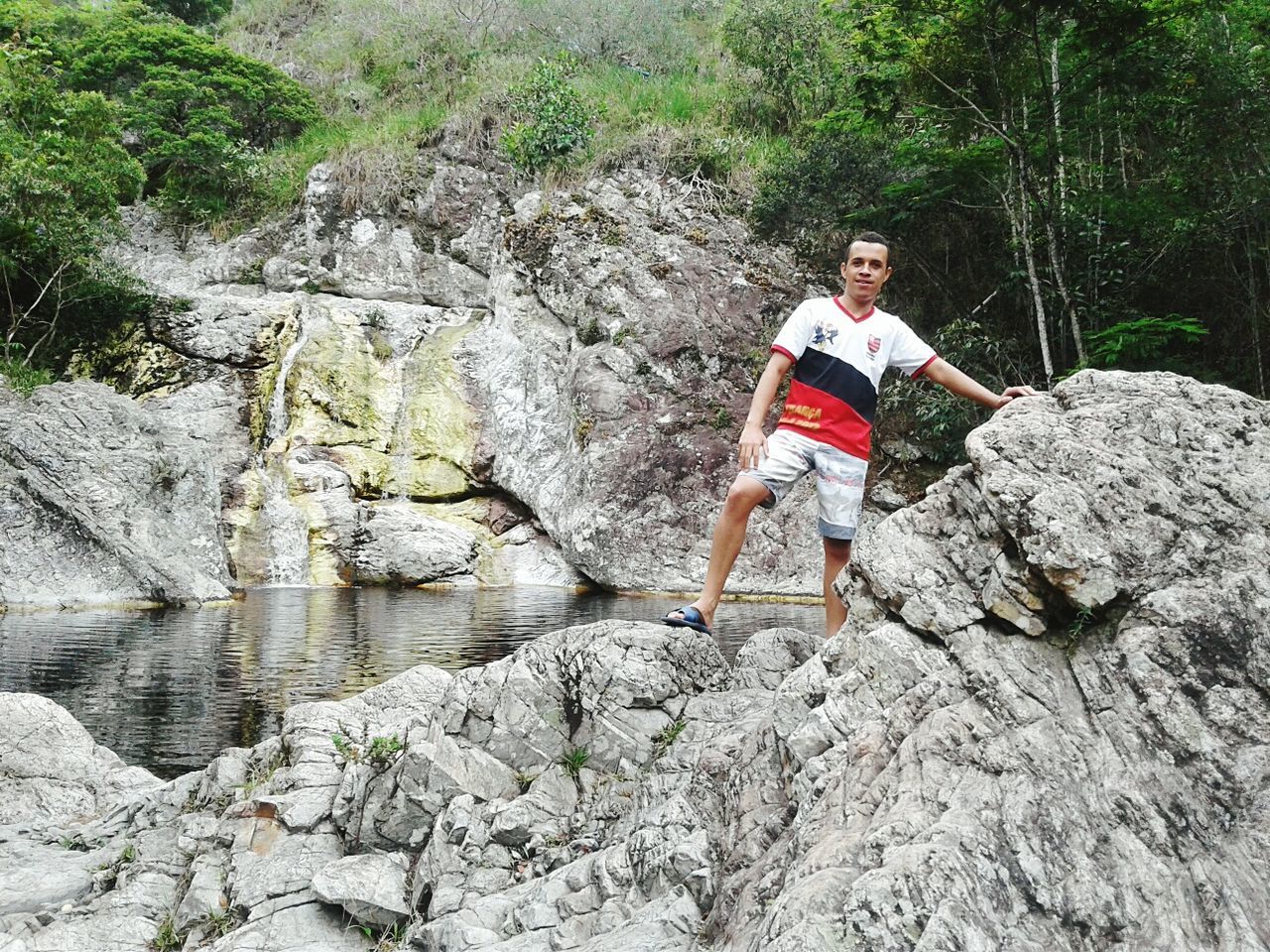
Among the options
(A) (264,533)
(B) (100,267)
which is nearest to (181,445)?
(A) (264,533)

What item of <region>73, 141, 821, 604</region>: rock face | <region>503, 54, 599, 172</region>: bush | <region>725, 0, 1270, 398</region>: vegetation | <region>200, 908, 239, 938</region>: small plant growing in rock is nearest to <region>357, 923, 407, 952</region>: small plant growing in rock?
<region>200, 908, 239, 938</region>: small plant growing in rock

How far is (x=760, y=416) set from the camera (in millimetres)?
4125

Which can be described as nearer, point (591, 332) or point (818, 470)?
point (818, 470)

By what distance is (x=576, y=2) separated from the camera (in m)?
29.8

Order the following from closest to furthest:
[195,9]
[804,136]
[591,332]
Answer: [591,332]
[804,136]
[195,9]

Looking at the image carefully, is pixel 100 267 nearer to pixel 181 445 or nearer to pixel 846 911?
pixel 181 445

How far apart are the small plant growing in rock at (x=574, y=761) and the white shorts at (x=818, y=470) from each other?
139 centimetres

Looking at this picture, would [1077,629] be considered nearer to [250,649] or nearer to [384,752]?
[384,752]

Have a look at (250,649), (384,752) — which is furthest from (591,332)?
(384,752)

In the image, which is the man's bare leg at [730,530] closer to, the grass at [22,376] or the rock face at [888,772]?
the rock face at [888,772]

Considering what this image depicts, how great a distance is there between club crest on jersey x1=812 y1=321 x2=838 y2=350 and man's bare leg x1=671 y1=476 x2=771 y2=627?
69 centimetres

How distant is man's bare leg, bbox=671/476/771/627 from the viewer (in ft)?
13.5

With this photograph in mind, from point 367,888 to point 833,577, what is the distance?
248cm

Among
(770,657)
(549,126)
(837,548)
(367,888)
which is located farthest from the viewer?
(549,126)
